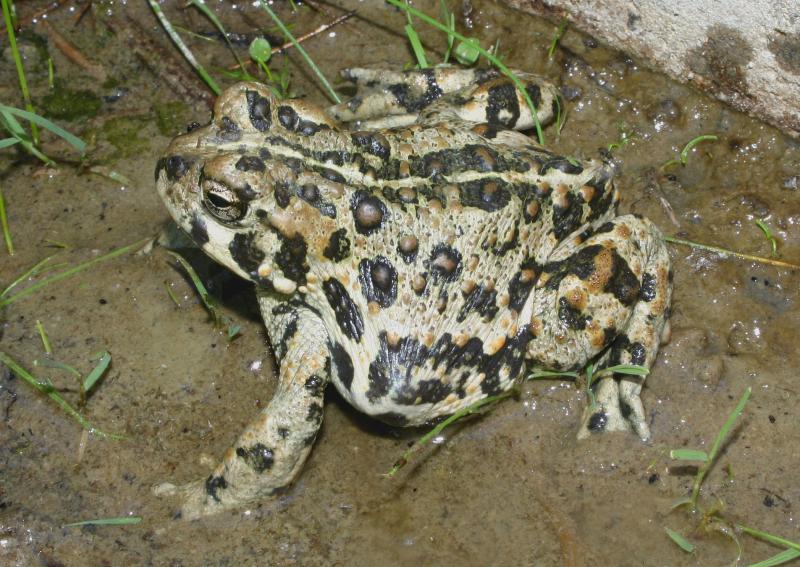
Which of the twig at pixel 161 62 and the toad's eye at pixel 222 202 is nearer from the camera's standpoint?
the toad's eye at pixel 222 202

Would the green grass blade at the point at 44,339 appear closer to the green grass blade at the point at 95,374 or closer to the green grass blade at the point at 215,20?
the green grass blade at the point at 95,374

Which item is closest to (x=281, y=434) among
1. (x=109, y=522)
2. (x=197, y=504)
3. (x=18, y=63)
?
(x=197, y=504)

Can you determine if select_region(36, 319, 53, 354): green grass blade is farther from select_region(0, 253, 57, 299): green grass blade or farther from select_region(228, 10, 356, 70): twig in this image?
select_region(228, 10, 356, 70): twig

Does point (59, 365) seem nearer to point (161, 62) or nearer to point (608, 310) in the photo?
point (161, 62)

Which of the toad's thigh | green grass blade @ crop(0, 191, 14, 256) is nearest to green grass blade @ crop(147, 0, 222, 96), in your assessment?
green grass blade @ crop(0, 191, 14, 256)

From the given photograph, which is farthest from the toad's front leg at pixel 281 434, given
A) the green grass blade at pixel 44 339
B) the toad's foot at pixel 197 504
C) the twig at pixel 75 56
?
the twig at pixel 75 56
